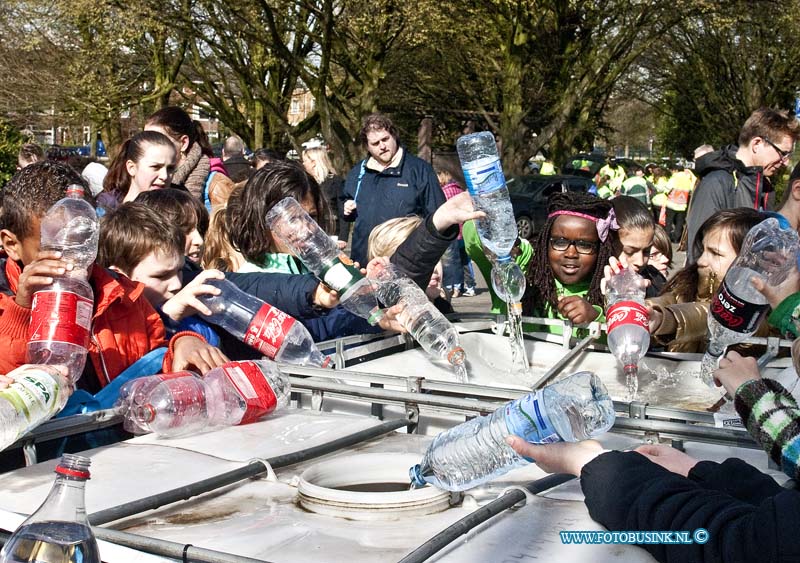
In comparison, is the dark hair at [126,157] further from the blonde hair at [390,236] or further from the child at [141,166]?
the blonde hair at [390,236]

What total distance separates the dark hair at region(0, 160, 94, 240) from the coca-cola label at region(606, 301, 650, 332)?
2.05m

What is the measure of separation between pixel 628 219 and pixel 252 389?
2.71 m

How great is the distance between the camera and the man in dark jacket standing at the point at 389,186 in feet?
28.6

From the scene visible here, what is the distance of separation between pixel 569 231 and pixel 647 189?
18.8 m

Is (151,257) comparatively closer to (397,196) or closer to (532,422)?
(532,422)

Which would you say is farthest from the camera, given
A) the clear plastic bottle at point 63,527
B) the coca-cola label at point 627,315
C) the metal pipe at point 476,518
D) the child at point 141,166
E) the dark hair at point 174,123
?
the dark hair at point 174,123

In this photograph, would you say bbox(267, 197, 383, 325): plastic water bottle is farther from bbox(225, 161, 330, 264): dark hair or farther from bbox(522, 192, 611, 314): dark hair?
bbox(522, 192, 611, 314): dark hair

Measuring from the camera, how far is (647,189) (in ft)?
76.2

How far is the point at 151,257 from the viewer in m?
3.99

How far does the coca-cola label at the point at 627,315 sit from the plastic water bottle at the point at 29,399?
7.08ft

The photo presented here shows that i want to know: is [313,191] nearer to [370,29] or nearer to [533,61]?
[370,29]

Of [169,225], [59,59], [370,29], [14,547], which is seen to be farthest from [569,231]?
[59,59]

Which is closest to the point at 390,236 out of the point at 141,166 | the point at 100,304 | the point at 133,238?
the point at 133,238

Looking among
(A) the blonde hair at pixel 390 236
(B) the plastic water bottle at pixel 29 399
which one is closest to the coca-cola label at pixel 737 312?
(A) the blonde hair at pixel 390 236
